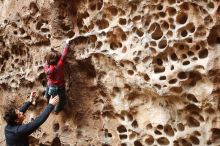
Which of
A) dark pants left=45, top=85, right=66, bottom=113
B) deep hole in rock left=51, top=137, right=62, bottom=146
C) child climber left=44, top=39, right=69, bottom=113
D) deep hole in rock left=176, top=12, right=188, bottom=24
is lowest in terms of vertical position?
deep hole in rock left=51, top=137, right=62, bottom=146

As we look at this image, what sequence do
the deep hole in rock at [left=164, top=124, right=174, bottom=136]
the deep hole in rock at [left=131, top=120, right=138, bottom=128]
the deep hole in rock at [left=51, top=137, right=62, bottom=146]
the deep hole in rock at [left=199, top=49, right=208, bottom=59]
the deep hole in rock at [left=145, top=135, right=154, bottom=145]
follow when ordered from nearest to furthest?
the deep hole in rock at [left=199, top=49, right=208, bottom=59] → the deep hole in rock at [left=164, top=124, right=174, bottom=136] → the deep hole in rock at [left=145, top=135, right=154, bottom=145] → the deep hole in rock at [left=131, top=120, right=138, bottom=128] → the deep hole in rock at [left=51, top=137, right=62, bottom=146]

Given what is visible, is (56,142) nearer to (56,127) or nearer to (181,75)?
(56,127)

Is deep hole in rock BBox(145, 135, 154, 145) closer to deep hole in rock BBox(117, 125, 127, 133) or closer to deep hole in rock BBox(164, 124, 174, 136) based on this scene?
deep hole in rock BBox(164, 124, 174, 136)

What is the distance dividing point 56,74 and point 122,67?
72cm

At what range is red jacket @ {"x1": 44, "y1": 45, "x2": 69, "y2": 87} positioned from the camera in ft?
14.6

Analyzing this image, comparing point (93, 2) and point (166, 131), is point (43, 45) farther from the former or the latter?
point (166, 131)

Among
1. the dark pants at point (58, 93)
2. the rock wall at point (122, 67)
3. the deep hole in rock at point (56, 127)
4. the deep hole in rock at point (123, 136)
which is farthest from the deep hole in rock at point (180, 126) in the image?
the deep hole in rock at point (56, 127)

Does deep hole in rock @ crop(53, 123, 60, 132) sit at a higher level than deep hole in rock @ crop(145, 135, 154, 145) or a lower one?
higher

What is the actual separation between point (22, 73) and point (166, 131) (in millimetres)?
2016

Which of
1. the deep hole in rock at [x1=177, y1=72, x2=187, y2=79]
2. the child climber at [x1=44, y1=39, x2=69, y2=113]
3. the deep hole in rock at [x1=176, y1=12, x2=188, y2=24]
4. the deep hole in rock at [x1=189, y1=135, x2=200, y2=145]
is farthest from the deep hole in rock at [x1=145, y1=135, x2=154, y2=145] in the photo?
the deep hole in rock at [x1=176, y1=12, x2=188, y2=24]

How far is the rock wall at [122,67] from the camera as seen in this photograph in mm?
3885

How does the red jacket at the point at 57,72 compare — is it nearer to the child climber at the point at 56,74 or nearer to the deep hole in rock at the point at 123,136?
the child climber at the point at 56,74

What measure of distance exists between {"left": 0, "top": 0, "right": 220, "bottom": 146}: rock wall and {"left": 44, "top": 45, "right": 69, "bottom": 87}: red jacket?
0.57ft

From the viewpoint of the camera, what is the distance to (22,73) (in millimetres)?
5242
